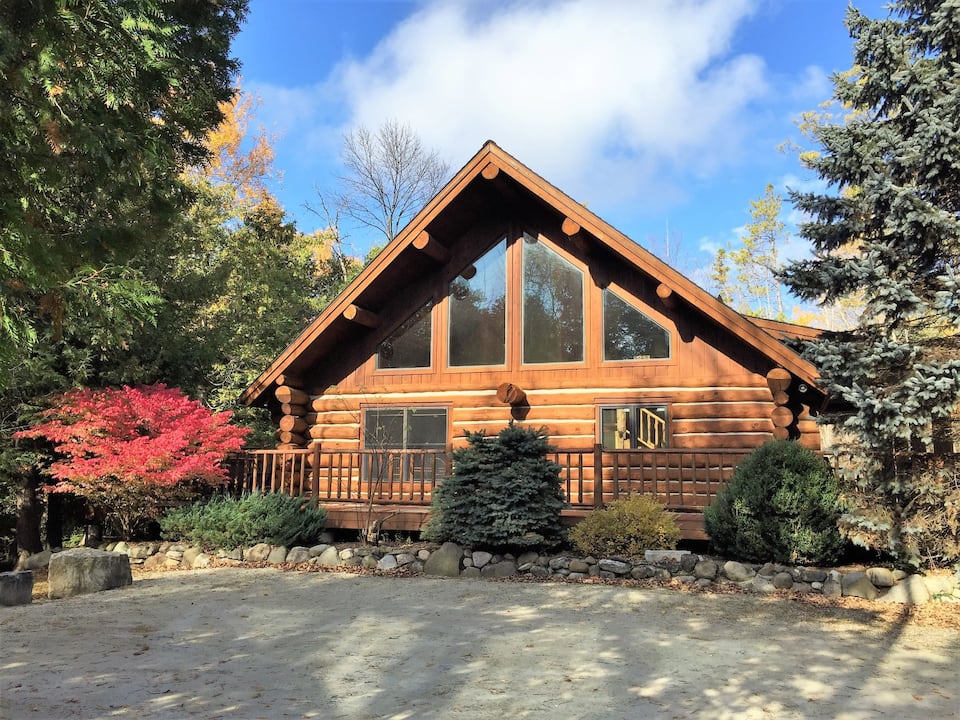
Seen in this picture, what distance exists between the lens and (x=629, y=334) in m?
12.8

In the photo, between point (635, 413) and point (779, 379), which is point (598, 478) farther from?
point (779, 379)

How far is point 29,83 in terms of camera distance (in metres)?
4.50

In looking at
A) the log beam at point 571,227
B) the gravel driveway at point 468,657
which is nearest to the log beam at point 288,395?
the gravel driveway at point 468,657

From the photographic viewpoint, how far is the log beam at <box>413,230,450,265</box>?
42.8 ft

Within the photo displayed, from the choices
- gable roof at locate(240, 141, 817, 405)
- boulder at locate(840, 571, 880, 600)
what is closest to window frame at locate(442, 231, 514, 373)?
gable roof at locate(240, 141, 817, 405)

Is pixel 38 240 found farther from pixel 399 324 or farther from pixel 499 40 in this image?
pixel 499 40

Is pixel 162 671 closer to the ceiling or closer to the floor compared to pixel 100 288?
closer to the floor

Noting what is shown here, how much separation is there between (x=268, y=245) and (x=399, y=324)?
8.95 meters

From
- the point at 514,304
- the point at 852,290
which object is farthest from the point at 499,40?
the point at 852,290

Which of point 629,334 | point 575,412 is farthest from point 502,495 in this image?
point 629,334

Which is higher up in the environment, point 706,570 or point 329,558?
point 706,570

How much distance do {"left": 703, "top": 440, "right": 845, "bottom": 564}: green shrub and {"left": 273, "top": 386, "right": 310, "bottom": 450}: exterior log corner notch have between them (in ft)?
28.1

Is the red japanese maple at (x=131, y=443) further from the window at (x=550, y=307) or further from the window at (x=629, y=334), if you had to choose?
the window at (x=629, y=334)

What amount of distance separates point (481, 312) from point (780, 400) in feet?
19.0
